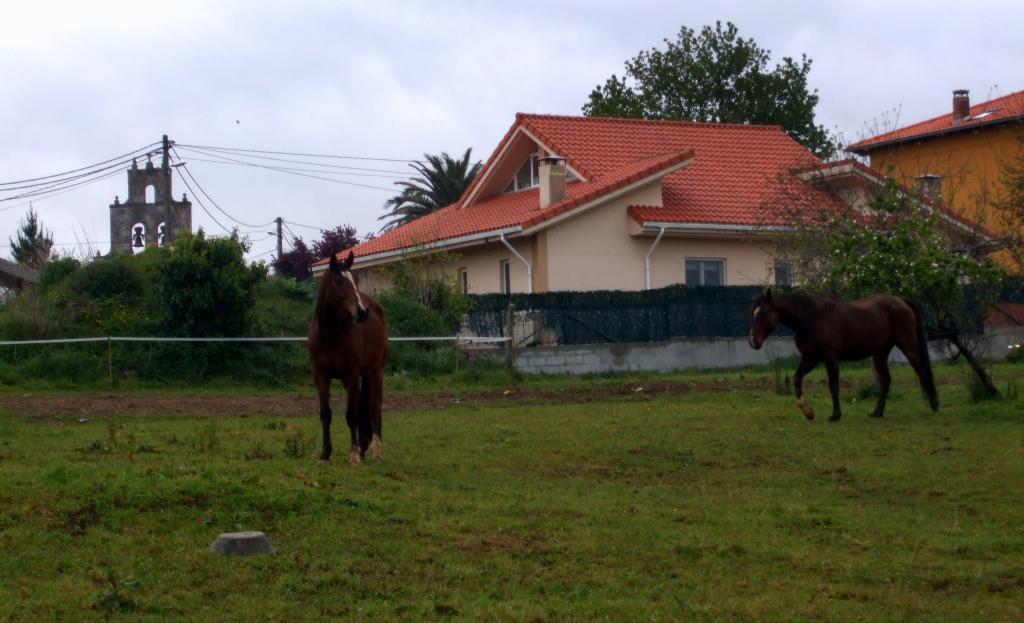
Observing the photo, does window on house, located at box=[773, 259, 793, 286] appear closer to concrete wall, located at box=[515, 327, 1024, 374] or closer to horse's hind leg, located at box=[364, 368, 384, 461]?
concrete wall, located at box=[515, 327, 1024, 374]

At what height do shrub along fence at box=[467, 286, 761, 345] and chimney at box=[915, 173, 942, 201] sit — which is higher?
chimney at box=[915, 173, 942, 201]

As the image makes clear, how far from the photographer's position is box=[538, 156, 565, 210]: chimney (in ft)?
107

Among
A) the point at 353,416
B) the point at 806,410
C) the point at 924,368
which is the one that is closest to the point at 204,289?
the point at 806,410

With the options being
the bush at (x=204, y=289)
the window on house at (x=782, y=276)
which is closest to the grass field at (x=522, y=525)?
the bush at (x=204, y=289)

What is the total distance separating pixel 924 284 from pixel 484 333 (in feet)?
A: 41.9

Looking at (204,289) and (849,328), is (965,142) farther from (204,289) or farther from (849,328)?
(204,289)

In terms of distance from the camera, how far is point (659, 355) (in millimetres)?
28172

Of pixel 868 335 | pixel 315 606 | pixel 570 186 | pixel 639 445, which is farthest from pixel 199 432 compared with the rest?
pixel 570 186

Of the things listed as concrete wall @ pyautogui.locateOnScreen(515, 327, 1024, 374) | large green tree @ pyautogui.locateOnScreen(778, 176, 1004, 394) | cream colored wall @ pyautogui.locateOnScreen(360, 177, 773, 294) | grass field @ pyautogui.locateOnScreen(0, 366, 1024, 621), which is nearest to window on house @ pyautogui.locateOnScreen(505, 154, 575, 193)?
cream colored wall @ pyautogui.locateOnScreen(360, 177, 773, 294)

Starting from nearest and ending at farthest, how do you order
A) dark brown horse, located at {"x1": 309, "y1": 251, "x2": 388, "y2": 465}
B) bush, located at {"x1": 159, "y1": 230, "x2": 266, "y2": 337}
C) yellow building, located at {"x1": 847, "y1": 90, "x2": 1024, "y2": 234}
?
dark brown horse, located at {"x1": 309, "y1": 251, "x2": 388, "y2": 465} < bush, located at {"x1": 159, "y1": 230, "x2": 266, "y2": 337} < yellow building, located at {"x1": 847, "y1": 90, "x2": 1024, "y2": 234}

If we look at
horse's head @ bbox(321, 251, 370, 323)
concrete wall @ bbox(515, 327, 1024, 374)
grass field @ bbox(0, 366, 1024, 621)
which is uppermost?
horse's head @ bbox(321, 251, 370, 323)

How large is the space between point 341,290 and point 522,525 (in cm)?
349

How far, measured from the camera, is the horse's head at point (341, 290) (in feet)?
40.1

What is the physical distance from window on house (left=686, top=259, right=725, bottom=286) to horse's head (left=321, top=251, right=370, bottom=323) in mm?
21667
